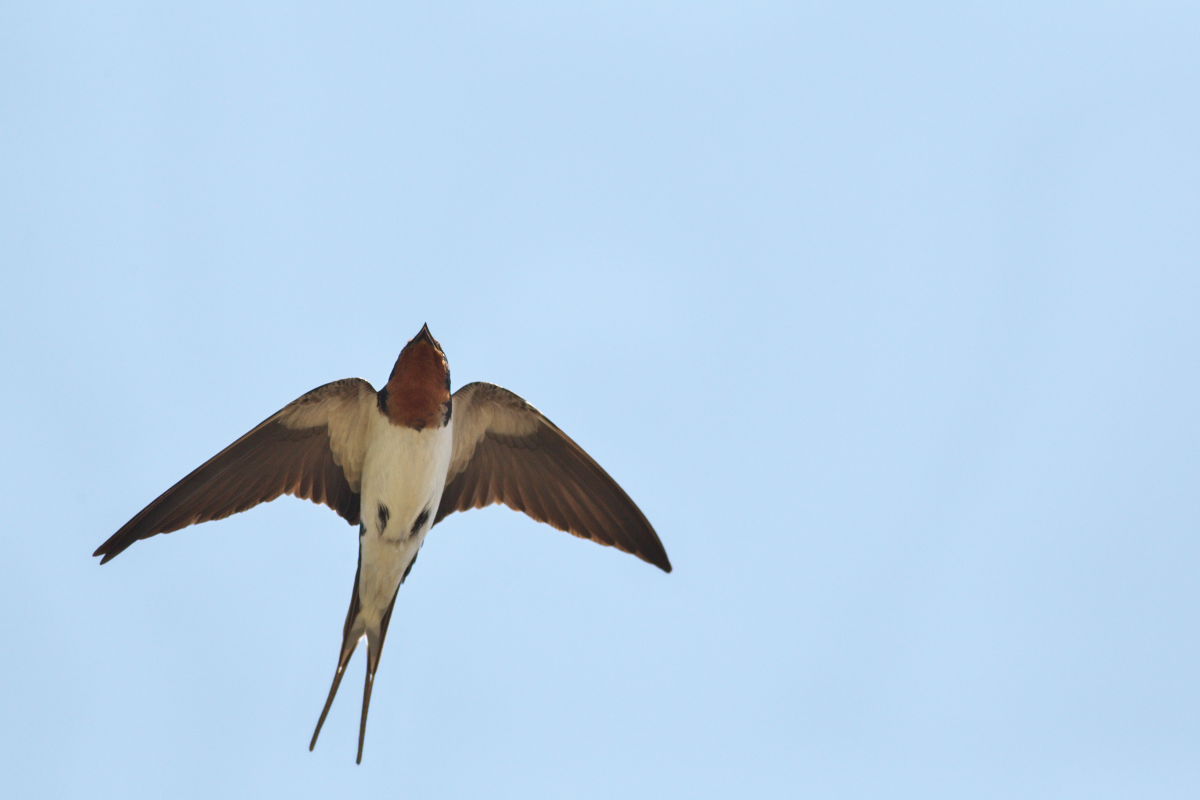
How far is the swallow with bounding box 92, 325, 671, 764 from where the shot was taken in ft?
24.0

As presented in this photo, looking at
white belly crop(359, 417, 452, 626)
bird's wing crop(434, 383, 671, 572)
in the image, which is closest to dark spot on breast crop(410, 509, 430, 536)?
white belly crop(359, 417, 452, 626)

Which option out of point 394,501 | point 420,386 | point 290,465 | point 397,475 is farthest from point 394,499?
point 290,465

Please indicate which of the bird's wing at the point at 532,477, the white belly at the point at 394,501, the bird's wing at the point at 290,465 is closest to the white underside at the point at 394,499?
the white belly at the point at 394,501

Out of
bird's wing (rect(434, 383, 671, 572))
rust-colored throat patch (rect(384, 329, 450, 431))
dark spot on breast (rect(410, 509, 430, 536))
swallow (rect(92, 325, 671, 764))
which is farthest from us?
bird's wing (rect(434, 383, 671, 572))

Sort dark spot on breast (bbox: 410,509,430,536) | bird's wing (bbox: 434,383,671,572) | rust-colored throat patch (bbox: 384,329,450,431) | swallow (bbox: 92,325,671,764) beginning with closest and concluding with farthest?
rust-colored throat patch (bbox: 384,329,450,431) < swallow (bbox: 92,325,671,764) < dark spot on breast (bbox: 410,509,430,536) < bird's wing (bbox: 434,383,671,572)

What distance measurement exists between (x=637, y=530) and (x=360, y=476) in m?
1.64

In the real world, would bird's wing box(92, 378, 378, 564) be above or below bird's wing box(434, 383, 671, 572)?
below

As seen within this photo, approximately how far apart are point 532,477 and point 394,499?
1021 mm

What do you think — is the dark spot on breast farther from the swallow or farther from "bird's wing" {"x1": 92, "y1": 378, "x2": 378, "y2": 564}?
"bird's wing" {"x1": 92, "y1": 378, "x2": 378, "y2": 564}

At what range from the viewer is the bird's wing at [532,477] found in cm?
785

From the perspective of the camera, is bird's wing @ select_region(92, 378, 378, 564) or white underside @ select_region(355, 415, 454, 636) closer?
white underside @ select_region(355, 415, 454, 636)

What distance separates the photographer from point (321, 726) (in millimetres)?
6793

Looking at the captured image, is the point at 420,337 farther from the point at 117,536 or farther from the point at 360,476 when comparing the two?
the point at 117,536

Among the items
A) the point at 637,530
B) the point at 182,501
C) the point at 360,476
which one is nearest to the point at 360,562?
the point at 360,476
